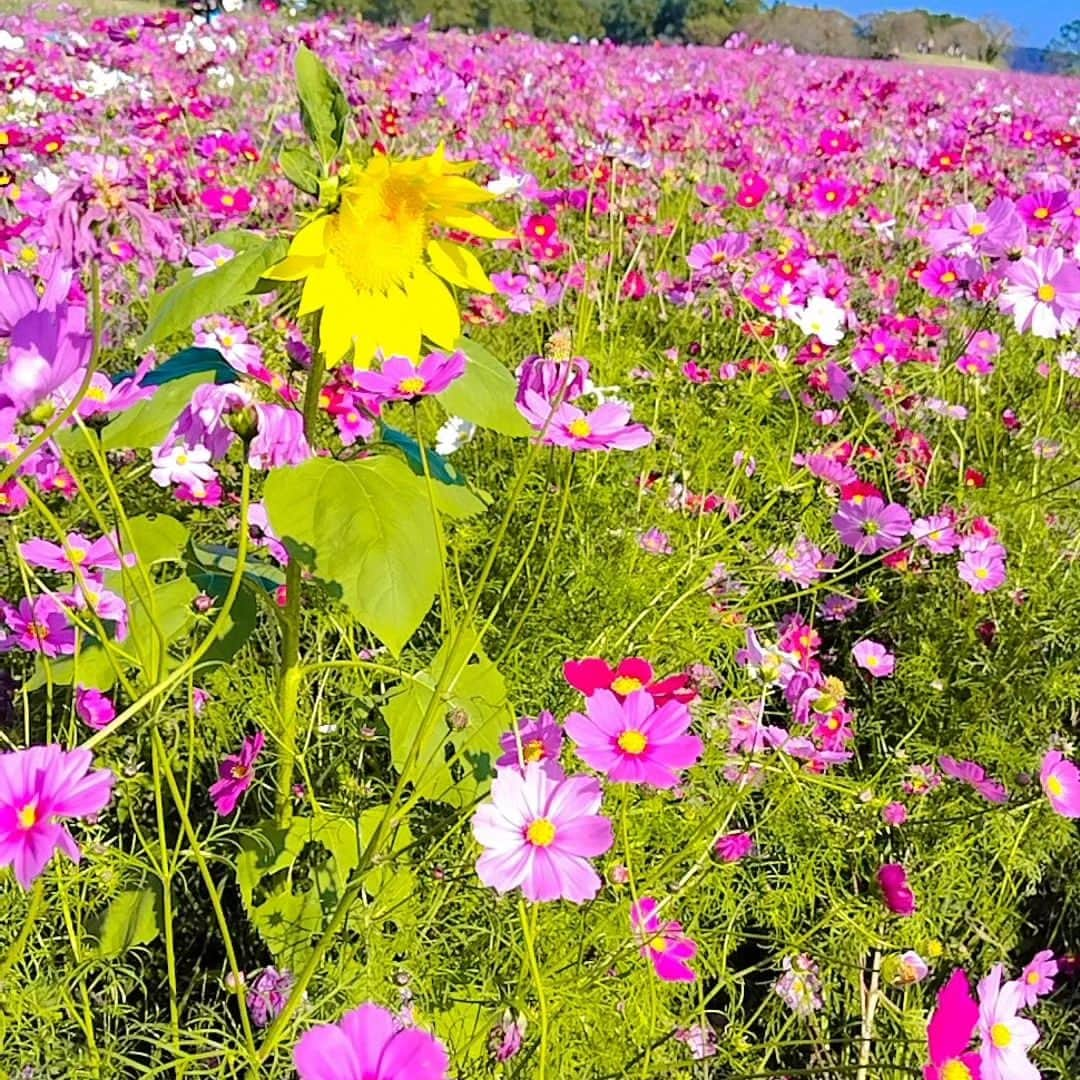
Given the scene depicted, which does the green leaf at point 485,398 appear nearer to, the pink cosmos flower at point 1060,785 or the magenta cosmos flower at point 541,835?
the magenta cosmos flower at point 541,835

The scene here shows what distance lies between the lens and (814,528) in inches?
69.2

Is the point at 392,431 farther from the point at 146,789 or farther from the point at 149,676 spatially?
the point at 146,789

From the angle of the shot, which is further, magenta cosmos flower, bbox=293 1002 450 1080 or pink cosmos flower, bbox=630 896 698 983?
pink cosmos flower, bbox=630 896 698 983

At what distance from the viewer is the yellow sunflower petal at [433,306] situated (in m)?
0.76

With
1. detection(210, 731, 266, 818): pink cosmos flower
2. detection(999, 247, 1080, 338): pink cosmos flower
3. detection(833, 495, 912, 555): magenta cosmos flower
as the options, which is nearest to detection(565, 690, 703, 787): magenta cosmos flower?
detection(210, 731, 266, 818): pink cosmos flower

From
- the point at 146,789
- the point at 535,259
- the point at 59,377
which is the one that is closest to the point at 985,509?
the point at 535,259

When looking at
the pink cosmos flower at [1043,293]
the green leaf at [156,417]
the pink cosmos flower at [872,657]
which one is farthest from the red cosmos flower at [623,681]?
the pink cosmos flower at [1043,293]

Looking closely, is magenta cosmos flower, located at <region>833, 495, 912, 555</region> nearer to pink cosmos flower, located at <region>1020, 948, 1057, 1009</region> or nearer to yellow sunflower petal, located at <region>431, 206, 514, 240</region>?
pink cosmos flower, located at <region>1020, 948, 1057, 1009</region>

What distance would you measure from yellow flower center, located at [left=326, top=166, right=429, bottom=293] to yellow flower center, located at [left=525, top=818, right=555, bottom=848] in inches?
15.3

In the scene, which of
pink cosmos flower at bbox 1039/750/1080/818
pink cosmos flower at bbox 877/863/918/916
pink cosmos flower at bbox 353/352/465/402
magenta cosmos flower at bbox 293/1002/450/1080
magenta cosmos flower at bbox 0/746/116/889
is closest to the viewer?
magenta cosmos flower at bbox 293/1002/450/1080

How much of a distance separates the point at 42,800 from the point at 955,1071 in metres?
0.57

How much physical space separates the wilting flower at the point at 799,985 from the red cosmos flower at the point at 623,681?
1.34 feet

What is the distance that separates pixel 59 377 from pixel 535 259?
1.65 m

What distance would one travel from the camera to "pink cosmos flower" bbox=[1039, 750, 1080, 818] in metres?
1.05
